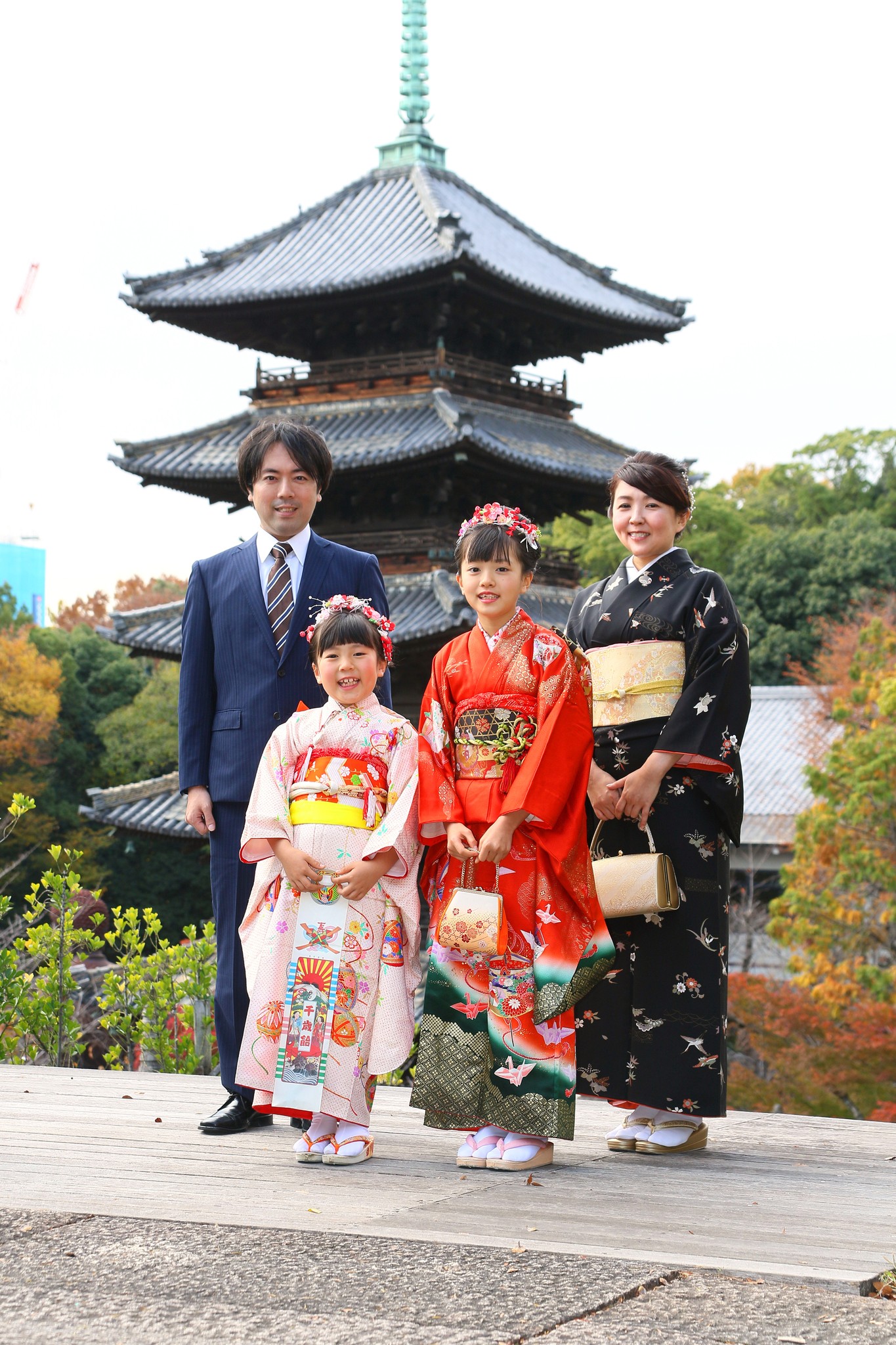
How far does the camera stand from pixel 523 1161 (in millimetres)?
2998

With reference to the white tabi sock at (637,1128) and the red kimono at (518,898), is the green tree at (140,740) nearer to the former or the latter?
the white tabi sock at (637,1128)

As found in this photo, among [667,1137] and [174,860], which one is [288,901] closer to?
[667,1137]

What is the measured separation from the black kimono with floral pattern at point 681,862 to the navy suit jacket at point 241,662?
68 cm

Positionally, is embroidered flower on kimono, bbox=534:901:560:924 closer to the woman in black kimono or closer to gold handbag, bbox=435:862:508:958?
gold handbag, bbox=435:862:508:958

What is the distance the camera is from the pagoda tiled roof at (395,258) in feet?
41.1

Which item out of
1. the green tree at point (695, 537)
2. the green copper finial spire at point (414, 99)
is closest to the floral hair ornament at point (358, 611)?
the green copper finial spire at point (414, 99)

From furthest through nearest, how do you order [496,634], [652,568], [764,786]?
[764,786] → [652,568] → [496,634]

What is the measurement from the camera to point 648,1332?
1.86 meters

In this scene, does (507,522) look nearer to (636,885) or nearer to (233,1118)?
(636,885)

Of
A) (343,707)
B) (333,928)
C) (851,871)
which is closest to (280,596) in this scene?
(343,707)

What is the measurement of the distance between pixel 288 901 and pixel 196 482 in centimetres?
1090

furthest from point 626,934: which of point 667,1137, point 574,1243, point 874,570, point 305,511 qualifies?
point 874,570

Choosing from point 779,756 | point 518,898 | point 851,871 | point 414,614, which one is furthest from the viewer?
point 779,756

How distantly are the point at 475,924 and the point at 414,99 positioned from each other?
44.2ft
